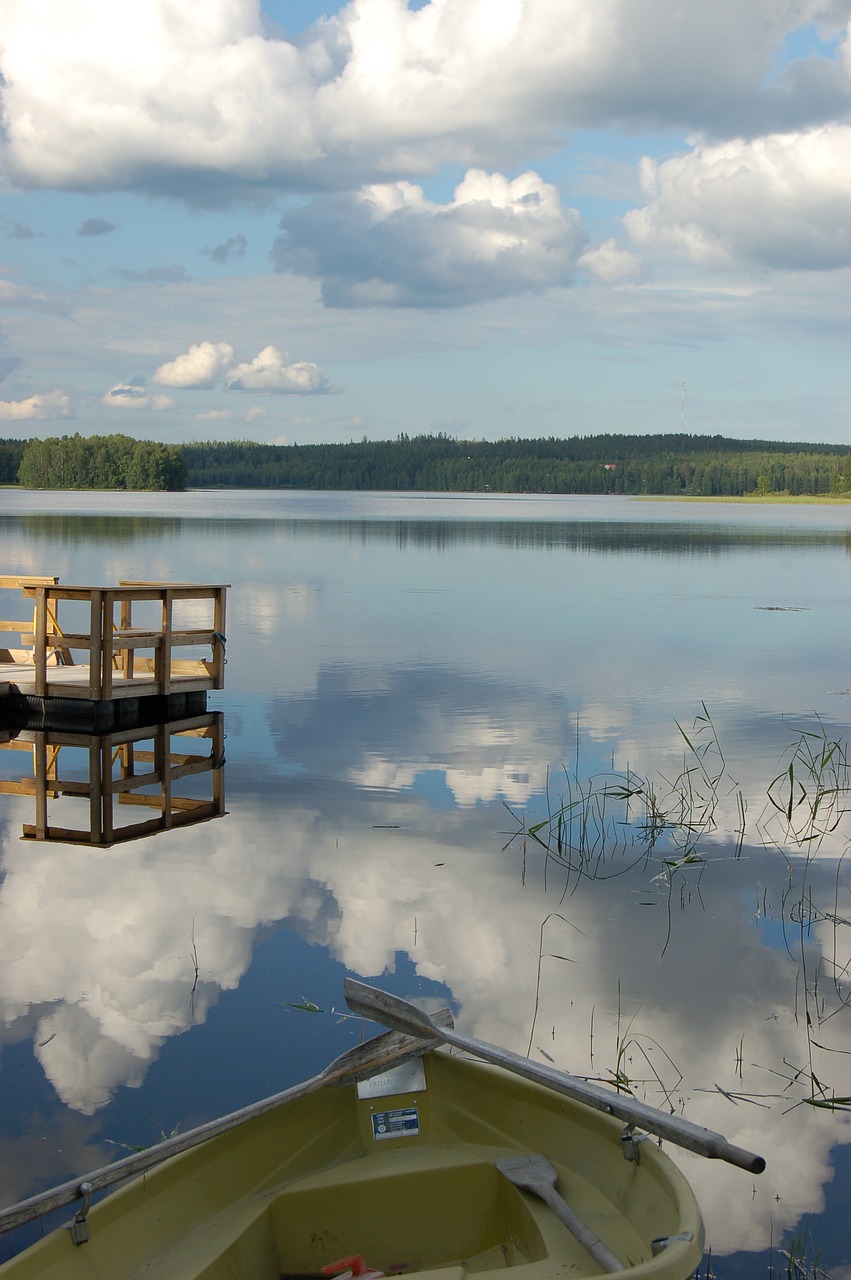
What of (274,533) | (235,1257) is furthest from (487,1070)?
(274,533)

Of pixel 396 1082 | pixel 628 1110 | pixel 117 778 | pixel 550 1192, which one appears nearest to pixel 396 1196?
pixel 396 1082

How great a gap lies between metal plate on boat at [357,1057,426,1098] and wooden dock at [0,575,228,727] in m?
10.5

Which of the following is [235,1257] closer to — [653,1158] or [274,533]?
[653,1158]

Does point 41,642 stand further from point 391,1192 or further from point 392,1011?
point 391,1192

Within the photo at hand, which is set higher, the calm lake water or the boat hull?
the boat hull

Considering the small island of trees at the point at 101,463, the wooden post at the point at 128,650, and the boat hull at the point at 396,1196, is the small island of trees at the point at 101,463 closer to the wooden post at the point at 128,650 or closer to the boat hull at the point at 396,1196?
the wooden post at the point at 128,650

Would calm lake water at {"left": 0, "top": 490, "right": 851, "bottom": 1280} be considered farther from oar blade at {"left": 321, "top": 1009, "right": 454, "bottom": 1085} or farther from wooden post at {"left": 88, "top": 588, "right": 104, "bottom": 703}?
wooden post at {"left": 88, "top": 588, "right": 104, "bottom": 703}

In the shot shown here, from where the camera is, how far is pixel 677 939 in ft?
26.7

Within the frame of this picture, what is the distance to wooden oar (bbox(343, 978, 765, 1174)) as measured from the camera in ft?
13.7

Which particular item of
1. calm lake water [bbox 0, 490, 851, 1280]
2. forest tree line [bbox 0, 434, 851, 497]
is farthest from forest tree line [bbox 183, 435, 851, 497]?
calm lake water [bbox 0, 490, 851, 1280]

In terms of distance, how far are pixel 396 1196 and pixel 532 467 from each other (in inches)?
7292

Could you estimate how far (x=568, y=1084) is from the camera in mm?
4605

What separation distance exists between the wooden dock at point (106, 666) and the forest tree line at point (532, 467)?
449 feet

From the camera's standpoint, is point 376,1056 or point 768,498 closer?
point 376,1056
